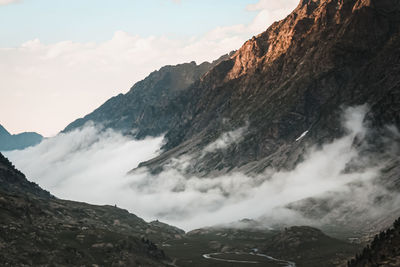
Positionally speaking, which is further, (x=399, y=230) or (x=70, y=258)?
(x=70, y=258)

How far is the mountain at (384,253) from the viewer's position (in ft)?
480

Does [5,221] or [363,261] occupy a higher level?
[5,221]

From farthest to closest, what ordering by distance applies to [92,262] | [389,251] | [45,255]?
[92,262]
[45,255]
[389,251]

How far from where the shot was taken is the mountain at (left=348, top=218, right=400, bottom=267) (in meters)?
146

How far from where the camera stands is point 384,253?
156 meters

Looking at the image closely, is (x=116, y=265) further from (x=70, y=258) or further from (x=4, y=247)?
(x=4, y=247)

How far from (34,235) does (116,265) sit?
33.1 m

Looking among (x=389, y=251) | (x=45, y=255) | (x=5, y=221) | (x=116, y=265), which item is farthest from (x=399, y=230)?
(x=5, y=221)

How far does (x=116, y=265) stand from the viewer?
7830 inches

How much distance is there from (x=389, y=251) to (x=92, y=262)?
105 m

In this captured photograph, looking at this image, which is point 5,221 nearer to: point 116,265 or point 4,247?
point 4,247

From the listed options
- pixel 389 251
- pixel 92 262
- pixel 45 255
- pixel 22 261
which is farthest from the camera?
pixel 92 262

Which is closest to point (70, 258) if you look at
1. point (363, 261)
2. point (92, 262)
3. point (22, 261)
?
point (92, 262)

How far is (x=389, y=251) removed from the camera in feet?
507
